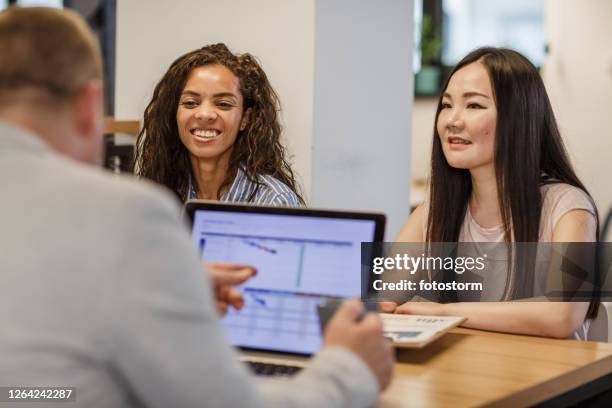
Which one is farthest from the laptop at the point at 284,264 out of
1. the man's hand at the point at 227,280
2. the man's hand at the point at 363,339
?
the man's hand at the point at 363,339

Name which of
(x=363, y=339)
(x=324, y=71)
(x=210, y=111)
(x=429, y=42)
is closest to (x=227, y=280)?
(x=363, y=339)

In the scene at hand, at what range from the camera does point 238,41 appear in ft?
9.82

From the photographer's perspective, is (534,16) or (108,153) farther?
(534,16)

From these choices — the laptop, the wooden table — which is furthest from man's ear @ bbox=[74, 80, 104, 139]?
the wooden table

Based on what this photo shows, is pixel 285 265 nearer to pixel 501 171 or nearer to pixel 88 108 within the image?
pixel 88 108

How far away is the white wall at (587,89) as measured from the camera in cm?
459

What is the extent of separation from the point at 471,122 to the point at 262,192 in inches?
23.5

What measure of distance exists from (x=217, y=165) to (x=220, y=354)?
178 cm

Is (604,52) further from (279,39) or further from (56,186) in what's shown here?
(56,186)

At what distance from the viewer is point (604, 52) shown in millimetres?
4641

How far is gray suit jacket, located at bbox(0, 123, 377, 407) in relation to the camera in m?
0.98


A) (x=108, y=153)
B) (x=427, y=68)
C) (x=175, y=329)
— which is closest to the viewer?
(x=175, y=329)

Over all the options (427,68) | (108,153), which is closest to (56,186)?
(108,153)

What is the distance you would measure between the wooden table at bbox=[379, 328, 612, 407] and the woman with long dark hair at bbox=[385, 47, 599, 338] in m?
0.45
